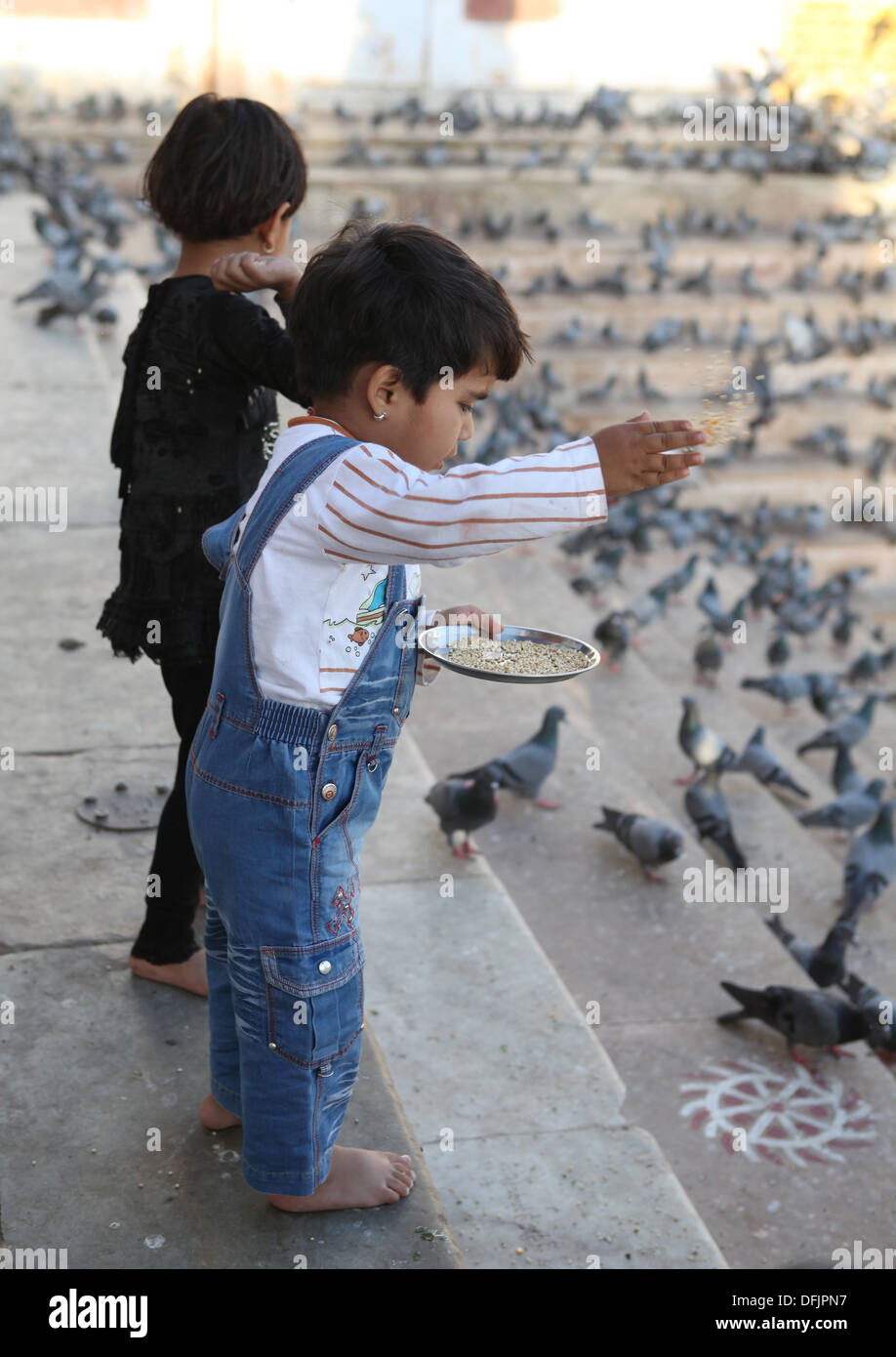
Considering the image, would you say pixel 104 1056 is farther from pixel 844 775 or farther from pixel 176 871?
pixel 844 775

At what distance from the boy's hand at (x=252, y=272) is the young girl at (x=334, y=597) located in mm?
350

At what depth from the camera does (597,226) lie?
1438 cm

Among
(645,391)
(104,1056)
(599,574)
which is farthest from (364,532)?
(645,391)

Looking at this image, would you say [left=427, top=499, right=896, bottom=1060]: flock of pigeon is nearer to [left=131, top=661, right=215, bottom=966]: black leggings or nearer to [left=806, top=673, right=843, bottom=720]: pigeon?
[left=806, top=673, right=843, bottom=720]: pigeon

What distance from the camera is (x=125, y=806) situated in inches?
129

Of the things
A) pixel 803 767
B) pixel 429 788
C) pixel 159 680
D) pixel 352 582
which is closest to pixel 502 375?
pixel 352 582

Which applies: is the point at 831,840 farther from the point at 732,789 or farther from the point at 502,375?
the point at 502,375

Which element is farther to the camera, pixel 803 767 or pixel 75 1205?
pixel 803 767

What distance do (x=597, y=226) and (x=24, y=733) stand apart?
1213cm

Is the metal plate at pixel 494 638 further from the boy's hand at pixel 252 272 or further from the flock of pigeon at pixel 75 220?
the flock of pigeon at pixel 75 220

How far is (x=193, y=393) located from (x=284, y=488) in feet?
2.41

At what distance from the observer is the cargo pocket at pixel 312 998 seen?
1.88 metres

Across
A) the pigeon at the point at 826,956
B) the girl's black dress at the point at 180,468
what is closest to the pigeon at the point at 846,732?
the pigeon at the point at 826,956

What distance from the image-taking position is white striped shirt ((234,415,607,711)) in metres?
1.51
